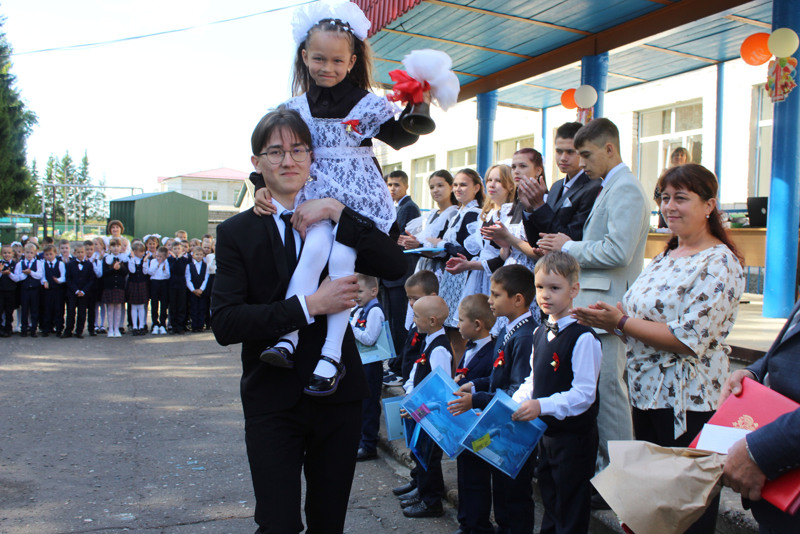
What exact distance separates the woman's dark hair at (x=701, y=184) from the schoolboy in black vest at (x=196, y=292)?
38.8 ft

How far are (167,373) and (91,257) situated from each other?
Result: 18.7ft

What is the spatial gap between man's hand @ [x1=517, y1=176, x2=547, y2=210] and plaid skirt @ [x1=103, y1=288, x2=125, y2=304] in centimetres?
1082

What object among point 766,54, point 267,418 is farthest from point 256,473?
point 766,54

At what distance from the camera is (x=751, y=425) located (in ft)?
6.17

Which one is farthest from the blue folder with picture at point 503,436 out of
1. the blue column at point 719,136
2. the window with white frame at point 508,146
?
the window with white frame at point 508,146

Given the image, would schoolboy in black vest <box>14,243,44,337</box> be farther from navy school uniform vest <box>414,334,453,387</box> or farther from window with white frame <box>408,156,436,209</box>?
window with white frame <box>408,156,436,209</box>

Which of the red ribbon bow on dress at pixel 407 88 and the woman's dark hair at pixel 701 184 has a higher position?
the red ribbon bow on dress at pixel 407 88

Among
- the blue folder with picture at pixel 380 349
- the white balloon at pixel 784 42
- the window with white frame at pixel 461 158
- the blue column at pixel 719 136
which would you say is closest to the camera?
the blue folder with picture at pixel 380 349

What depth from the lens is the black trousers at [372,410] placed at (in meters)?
5.11

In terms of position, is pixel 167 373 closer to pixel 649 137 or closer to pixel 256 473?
pixel 256 473

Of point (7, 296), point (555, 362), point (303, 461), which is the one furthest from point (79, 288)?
point (303, 461)

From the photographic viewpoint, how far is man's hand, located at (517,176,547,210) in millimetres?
3809

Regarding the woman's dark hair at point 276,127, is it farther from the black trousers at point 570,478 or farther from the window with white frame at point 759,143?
the window with white frame at point 759,143

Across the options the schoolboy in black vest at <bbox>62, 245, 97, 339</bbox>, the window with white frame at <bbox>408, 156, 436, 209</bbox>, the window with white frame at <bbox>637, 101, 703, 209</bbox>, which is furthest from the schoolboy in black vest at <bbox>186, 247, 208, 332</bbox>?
the window with white frame at <bbox>408, 156, 436, 209</bbox>
